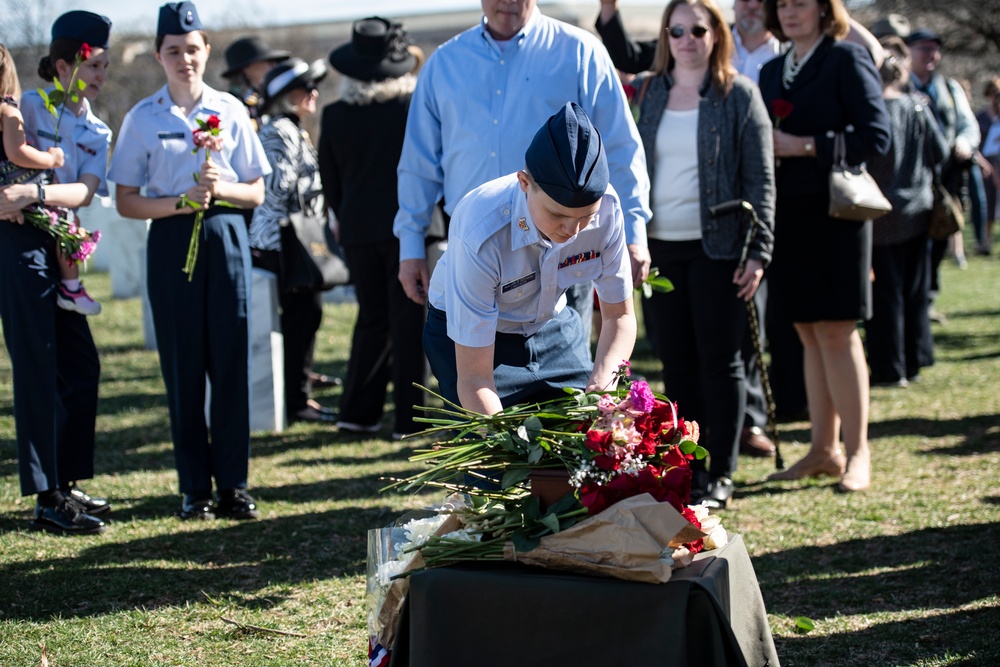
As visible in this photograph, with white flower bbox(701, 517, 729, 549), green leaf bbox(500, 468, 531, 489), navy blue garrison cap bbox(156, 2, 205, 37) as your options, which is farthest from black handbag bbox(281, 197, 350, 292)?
white flower bbox(701, 517, 729, 549)

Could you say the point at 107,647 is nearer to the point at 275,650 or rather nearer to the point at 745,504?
the point at 275,650

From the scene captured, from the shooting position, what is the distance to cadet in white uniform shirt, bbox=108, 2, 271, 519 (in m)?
4.82

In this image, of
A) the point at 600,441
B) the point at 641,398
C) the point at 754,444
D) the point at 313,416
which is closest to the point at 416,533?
the point at 600,441

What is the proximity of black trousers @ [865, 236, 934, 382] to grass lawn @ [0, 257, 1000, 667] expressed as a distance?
0.72 metres

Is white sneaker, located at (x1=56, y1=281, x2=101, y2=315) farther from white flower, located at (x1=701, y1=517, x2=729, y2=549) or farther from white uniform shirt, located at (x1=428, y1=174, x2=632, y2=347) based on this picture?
white flower, located at (x1=701, y1=517, x2=729, y2=549)

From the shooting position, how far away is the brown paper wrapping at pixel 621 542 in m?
2.50

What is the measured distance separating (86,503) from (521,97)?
2.76m

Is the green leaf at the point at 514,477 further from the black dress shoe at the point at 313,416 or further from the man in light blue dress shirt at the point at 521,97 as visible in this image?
the black dress shoe at the point at 313,416

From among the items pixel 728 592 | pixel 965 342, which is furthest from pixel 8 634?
pixel 965 342

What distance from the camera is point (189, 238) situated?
484cm

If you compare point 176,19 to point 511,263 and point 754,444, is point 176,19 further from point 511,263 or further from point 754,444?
point 754,444

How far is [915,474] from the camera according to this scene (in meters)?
5.62

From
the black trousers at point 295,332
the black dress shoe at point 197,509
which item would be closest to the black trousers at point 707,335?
the black dress shoe at point 197,509

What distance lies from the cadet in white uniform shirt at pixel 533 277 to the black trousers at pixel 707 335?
154 cm
